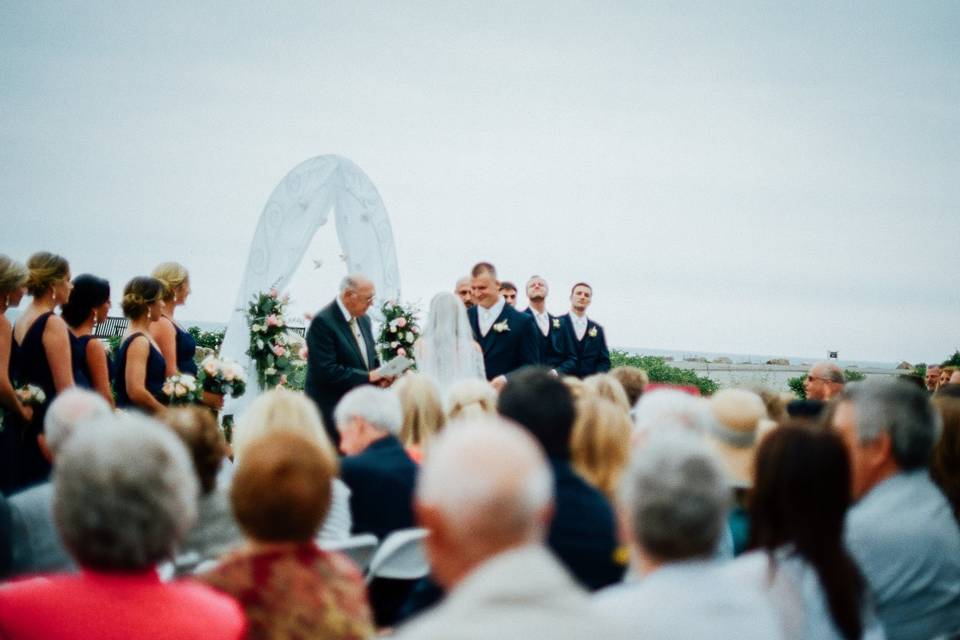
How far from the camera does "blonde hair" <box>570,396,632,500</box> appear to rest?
349 cm

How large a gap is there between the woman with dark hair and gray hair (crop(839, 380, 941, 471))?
2.46ft

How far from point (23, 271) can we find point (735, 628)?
4.98m

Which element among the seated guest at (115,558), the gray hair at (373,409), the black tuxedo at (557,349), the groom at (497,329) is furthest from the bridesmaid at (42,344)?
the black tuxedo at (557,349)

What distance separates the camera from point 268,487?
2.30 meters

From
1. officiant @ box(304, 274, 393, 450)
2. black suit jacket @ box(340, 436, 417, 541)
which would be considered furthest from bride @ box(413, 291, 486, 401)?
black suit jacket @ box(340, 436, 417, 541)

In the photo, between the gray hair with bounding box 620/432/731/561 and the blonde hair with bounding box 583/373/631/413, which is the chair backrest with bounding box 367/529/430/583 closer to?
the gray hair with bounding box 620/432/731/561

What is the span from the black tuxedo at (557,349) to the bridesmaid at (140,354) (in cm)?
499

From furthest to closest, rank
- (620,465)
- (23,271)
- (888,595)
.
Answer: (23,271)
(620,465)
(888,595)

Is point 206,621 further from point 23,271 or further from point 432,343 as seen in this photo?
point 432,343

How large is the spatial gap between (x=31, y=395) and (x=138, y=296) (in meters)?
1.06

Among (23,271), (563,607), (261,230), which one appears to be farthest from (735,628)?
(261,230)

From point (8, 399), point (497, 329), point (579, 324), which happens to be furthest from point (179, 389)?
point (579, 324)

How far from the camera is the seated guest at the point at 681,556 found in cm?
202

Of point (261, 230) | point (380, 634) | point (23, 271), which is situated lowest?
point (380, 634)
